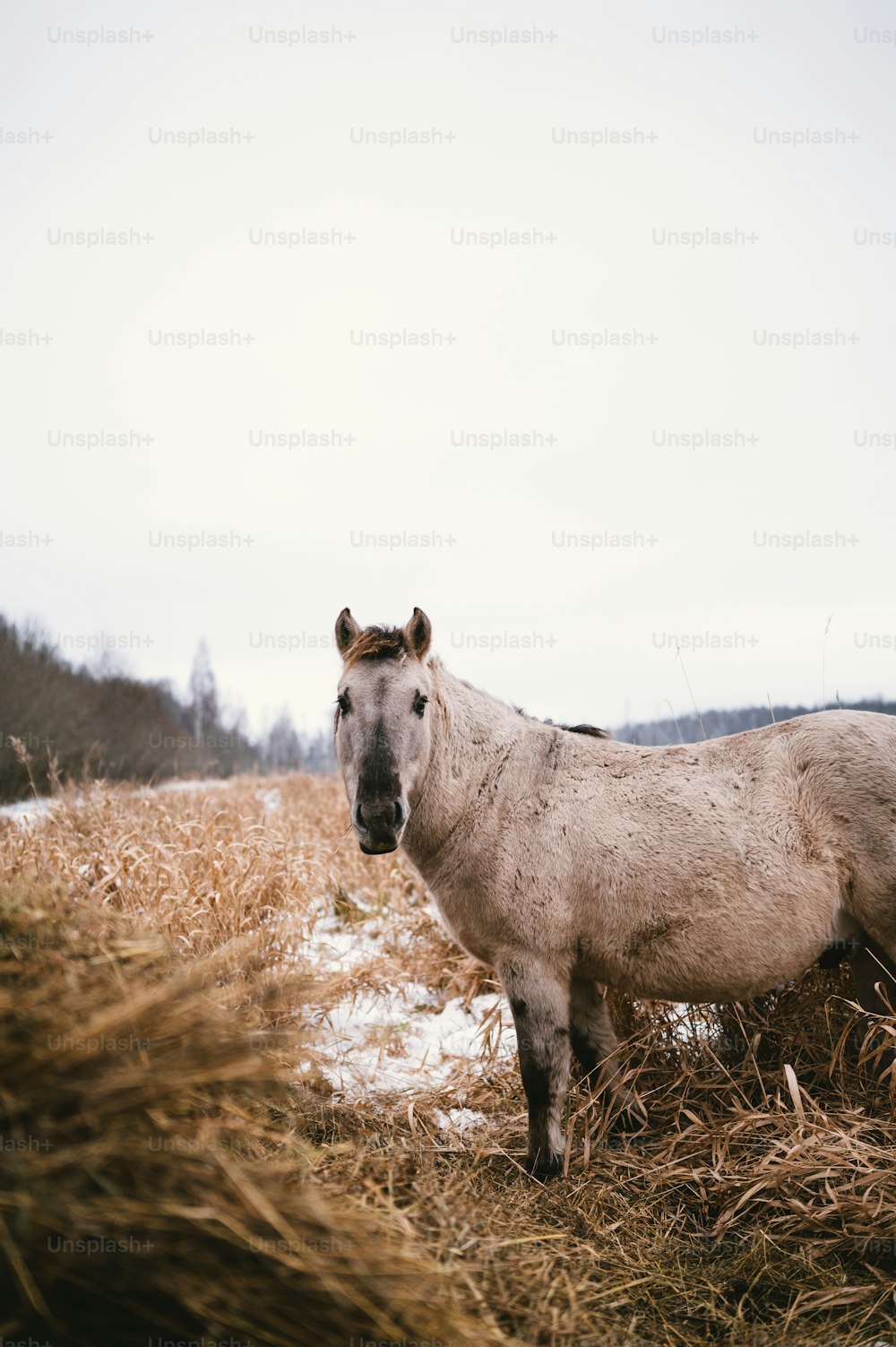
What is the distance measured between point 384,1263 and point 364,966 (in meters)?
4.07

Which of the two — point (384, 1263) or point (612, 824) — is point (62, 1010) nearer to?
point (384, 1263)

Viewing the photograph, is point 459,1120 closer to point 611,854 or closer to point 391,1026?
point 391,1026

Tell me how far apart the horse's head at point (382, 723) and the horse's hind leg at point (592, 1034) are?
1.42 metres

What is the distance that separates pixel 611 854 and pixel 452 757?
95 cm

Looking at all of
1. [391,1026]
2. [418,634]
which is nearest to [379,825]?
[418,634]

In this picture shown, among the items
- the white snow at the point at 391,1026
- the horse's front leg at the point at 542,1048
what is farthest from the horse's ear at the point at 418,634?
the white snow at the point at 391,1026

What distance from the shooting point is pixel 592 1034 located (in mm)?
4051

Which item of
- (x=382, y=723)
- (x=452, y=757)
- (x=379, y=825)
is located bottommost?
(x=379, y=825)

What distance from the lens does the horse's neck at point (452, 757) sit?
3893 millimetres

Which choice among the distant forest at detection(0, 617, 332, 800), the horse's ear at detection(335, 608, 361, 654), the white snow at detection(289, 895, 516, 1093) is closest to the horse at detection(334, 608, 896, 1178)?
the horse's ear at detection(335, 608, 361, 654)

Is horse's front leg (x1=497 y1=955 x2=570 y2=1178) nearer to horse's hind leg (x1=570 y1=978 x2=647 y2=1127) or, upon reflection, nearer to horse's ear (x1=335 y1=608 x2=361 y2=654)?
horse's hind leg (x1=570 y1=978 x2=647 y2=1127)

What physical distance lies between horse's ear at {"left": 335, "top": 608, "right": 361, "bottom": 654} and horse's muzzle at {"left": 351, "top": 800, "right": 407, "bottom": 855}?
109 cm

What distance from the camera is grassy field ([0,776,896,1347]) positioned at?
1.60 m

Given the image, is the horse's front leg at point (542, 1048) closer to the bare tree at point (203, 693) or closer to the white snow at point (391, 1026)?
the white snow at point (391, 1026)
